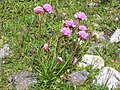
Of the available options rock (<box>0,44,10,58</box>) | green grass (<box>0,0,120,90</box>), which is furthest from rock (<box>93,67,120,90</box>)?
rock (<box>0,44,10,58</box>)

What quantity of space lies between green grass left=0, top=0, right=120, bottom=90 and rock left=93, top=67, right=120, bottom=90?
0.13m

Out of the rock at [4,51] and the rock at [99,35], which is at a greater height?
the rock at [99,35]

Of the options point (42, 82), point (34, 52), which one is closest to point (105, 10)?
point (34, 52)

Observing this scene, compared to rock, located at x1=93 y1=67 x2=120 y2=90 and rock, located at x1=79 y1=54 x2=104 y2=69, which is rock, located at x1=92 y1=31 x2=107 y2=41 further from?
rock, located at x1=93 y1=67 x2=120 y2=90

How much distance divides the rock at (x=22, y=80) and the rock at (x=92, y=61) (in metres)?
0.97

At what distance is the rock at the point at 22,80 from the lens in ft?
17.7

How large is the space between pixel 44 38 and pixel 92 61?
3.62 feet

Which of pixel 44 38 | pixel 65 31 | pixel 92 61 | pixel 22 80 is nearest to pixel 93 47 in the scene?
pixel 92 61

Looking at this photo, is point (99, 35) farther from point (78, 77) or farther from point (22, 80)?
point (22, 80)

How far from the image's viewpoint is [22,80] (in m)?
5.47

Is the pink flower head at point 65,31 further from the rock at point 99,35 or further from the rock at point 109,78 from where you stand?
the rock at point 99,35

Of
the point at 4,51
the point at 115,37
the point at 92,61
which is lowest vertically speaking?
the point at 92,61

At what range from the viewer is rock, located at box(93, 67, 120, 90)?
554cm

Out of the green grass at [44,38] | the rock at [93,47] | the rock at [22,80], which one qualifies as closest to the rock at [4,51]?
the green grass at [44,38]
